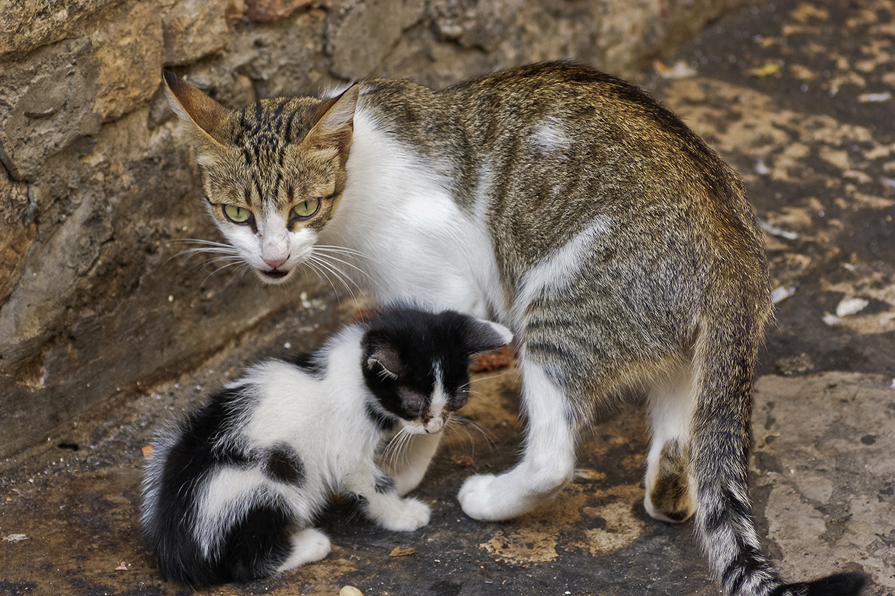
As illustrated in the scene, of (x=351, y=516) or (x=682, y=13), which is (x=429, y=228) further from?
(x=682, y=13)

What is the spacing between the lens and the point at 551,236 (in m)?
2.98

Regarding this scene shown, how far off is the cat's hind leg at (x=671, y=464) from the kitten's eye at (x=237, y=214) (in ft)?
5.36

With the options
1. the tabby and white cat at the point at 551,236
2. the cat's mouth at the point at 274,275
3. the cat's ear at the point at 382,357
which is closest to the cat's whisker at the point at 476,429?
the tabby and white cat at the point at 551,236

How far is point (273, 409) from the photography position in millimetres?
2900

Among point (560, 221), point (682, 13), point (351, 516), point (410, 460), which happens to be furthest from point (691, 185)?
point (682, 13)

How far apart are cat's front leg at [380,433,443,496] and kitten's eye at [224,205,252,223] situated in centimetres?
104

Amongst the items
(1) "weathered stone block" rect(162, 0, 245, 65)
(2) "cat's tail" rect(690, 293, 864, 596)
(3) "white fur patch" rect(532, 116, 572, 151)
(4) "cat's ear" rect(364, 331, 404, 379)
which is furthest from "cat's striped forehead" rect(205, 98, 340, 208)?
(2) "cat's tail" rect(690, 293, 864, 596)

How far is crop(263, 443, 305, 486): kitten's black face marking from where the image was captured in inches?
110

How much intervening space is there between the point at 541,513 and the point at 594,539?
0.24 meters

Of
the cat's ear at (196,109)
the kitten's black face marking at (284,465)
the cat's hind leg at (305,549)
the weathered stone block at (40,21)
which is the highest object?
the weathered stone block at (40,21)

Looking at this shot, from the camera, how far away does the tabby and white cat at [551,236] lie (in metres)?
2.72

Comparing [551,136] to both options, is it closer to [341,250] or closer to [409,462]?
[341,250]

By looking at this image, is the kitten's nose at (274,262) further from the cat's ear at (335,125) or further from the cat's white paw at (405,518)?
the cat's white paw at (405,518)

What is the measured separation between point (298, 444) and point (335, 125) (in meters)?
1.12
